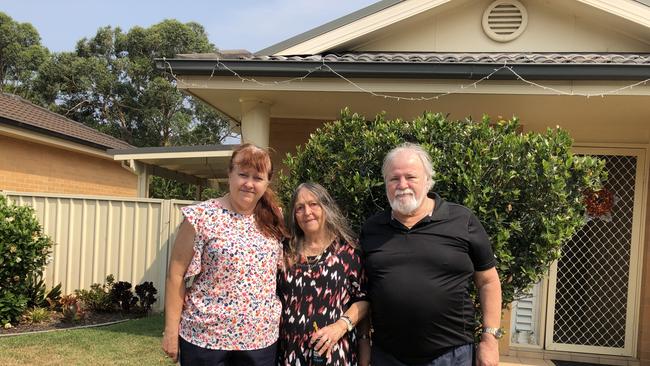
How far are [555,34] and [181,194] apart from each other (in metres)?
20.2

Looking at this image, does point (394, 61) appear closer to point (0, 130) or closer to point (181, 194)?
point (0, 130)

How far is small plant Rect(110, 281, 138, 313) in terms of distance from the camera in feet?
21.4

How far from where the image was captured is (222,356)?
2293 millimetres

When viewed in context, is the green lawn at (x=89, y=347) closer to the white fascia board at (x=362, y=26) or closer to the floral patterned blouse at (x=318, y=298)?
the floral patterned blouse at (x=318, y=298)

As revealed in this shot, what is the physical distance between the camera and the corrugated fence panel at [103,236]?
22.9 ft

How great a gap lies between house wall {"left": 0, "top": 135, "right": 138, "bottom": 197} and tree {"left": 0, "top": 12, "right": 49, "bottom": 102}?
17.2m

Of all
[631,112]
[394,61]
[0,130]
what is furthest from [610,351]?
[0,130]

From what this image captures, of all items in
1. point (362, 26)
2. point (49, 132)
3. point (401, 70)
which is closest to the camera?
point (401, 70)

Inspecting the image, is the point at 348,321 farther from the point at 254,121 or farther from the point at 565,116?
the point at 565,116

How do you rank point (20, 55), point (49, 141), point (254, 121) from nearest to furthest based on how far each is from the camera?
1. point (254, 121)
2. point (49, 141)
3. point (20, 55)

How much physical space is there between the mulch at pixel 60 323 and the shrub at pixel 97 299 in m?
0.09

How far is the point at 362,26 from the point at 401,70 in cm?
163

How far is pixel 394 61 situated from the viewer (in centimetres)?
460

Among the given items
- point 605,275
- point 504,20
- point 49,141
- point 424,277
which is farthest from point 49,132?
point 605,275
